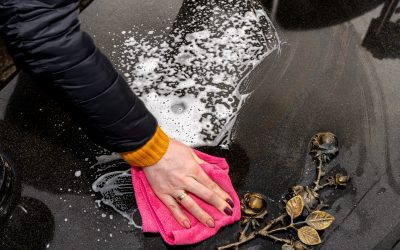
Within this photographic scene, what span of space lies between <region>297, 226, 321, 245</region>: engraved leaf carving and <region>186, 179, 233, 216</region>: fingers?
18cm

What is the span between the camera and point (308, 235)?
0.96 m

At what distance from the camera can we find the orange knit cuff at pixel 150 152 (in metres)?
0.93

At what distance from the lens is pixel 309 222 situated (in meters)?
0.97

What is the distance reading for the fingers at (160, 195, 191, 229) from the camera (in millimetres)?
964

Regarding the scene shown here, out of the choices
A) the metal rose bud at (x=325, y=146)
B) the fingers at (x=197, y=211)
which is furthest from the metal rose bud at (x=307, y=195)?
the fingers at (x=197, y=211)

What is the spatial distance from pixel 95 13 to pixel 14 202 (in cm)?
74

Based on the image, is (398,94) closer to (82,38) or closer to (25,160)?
(82,38)

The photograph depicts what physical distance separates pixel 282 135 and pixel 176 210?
384 mm

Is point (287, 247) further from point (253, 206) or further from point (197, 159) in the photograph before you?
point (197, 159)

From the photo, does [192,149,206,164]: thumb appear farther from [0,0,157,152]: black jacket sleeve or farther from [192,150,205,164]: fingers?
[0,0,157,152]: black jacket sleeve

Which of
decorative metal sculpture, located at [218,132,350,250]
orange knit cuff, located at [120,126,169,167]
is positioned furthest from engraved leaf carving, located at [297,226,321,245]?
orange knit cuff, located at [120,126,169,167]

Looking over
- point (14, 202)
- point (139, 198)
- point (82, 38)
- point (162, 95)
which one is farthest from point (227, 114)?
point (14, 202)

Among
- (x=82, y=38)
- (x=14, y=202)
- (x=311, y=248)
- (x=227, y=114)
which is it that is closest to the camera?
(x=82, y=38)

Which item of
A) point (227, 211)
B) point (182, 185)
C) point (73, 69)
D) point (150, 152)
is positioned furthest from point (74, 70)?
point (227, 211)
